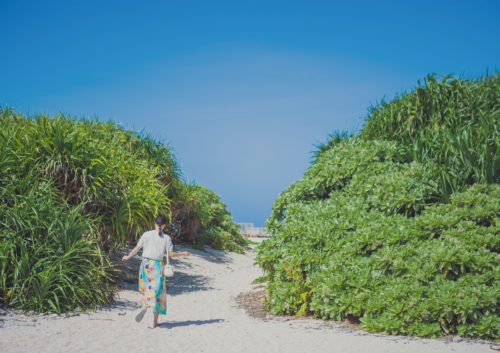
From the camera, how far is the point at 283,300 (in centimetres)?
588

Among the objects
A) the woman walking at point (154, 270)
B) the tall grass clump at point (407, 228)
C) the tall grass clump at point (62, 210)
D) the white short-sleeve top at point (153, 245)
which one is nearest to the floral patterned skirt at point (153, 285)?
the woman walking at point (154, 270)

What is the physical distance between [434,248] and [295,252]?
6.96 feet

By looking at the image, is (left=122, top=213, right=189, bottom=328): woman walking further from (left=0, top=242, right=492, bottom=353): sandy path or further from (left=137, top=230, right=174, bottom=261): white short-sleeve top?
(left=0, top=242, right=492, bottom=353): sandy path

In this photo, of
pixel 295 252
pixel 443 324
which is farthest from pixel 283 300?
pixel 443 324

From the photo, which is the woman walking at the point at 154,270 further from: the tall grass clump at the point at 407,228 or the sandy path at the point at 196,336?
the tall grass clump at the point at 407,228

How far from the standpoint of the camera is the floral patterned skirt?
5.11 meters

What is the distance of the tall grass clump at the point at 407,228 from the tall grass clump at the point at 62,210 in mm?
2999

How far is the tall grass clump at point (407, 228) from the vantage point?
4465mm

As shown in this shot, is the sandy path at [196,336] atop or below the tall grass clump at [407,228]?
below


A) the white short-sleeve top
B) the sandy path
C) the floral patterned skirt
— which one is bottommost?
the sandy path

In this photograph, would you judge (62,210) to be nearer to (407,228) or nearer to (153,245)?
(153,245)

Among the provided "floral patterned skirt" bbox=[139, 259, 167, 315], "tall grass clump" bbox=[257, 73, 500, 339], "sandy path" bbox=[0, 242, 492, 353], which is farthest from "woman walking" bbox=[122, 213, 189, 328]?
"tall grass clump" bbox=[257, 73, 500, 339]

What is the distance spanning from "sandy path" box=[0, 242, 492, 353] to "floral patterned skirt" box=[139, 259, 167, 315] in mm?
367

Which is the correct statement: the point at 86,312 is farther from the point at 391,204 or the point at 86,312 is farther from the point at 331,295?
the point at 391,204
